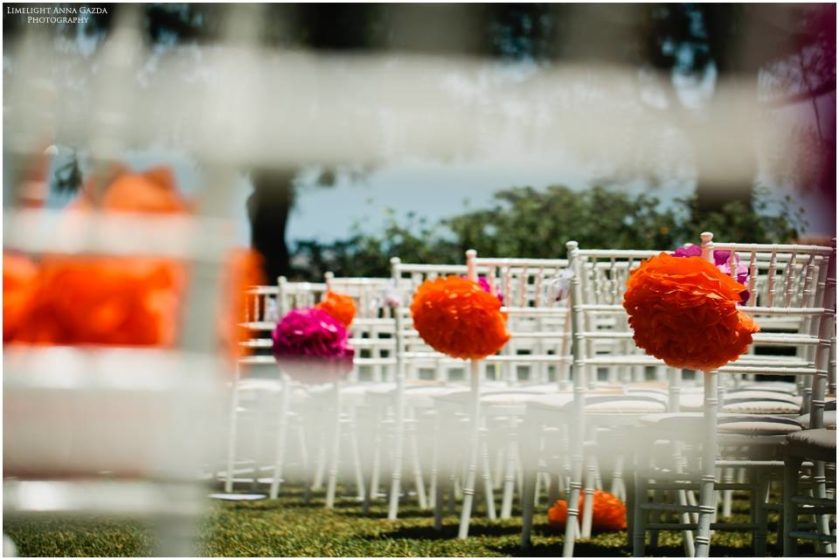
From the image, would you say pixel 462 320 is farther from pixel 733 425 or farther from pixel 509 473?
pixel 733 425

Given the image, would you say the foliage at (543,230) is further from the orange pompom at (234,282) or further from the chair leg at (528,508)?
the orange pompom at (234,282)

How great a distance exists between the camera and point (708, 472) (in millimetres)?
2371

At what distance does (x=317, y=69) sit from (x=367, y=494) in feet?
7.03

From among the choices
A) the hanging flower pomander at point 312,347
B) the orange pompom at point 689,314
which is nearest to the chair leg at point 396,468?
the hanging flower pomander at point 312,347

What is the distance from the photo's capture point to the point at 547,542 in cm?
333

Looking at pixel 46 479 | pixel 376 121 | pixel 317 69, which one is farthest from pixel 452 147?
pixel 46 479

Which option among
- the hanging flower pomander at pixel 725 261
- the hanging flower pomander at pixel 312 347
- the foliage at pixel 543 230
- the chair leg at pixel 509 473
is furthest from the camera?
the foliage at pixel 543 230

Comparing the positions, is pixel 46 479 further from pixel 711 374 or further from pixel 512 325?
pixel 512 325

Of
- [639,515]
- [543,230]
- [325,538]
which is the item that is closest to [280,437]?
[325,538]

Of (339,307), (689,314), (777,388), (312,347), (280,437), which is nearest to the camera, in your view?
(689,314)

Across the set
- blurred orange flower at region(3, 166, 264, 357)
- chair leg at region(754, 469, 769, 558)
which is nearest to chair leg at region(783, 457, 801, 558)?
chair leg at region(754, 469, 769, 558)

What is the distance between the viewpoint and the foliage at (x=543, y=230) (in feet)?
18.6

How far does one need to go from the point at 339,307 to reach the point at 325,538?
1.07 meters

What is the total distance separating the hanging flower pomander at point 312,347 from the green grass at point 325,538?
0.51 metres
